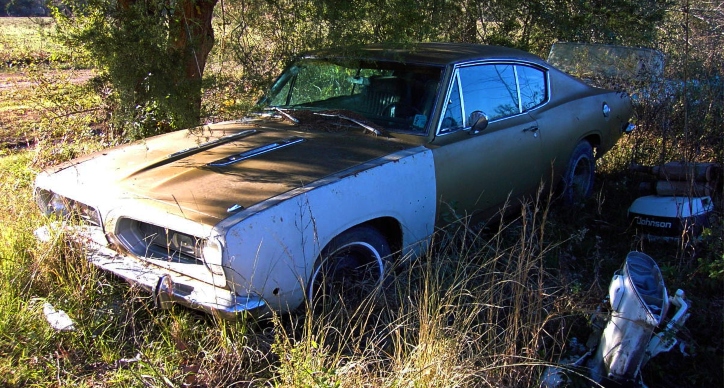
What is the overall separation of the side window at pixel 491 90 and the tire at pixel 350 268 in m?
1.31

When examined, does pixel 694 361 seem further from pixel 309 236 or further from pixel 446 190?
pixel 309 236

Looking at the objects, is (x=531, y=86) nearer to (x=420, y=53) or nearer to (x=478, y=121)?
(x=420, y=53)

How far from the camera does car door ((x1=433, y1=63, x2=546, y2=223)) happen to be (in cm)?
395

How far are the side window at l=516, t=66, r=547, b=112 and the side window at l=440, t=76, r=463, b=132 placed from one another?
0.82 m

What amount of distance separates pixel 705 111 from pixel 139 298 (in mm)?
5246

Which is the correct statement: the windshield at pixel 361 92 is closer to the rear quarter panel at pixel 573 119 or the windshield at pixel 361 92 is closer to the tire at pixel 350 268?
the tire at pixel 350 268

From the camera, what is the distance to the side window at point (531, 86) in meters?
4.84

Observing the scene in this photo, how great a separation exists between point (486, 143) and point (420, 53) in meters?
0.83

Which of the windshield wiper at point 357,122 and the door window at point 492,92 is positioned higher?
the door window at point 492,92

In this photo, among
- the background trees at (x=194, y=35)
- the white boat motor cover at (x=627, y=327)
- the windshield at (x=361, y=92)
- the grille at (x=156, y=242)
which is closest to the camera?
the white boat motor cover at (x=627, y=327)

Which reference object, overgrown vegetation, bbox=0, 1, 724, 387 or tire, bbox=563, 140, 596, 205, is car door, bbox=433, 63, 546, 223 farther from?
tire, bbox=563, 140, 596, 205

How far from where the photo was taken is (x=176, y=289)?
9.80 feet

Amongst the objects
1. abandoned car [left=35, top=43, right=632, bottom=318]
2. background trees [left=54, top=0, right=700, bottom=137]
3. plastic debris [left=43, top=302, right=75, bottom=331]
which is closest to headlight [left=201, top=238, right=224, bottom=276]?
abandoned car [left=35, top=43, right=632, bottom=318]

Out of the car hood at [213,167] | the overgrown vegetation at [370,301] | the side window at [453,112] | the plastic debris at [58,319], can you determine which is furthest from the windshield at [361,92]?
the plastic debris at [58,319]
